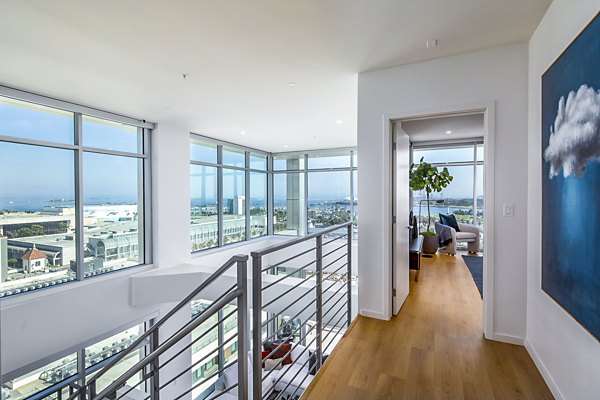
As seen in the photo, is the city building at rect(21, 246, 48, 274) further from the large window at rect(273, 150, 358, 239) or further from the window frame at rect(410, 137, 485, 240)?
the window frame at rect(410, 137, 485, 240)

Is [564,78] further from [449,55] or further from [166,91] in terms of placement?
[166,91]

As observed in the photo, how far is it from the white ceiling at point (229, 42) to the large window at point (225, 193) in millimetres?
2533

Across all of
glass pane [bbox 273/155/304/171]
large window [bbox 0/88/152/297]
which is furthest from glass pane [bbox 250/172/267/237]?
large window [bbox 0/88/152/297]

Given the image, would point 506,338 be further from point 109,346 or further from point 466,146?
point 109,346

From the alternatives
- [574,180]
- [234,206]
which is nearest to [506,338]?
[574,180]

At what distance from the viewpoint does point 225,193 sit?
6.92 meters

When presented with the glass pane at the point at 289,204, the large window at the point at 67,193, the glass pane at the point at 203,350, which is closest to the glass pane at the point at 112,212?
the large window at the point at 67,193

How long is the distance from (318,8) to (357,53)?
0.69m

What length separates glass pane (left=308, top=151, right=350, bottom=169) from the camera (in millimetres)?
7633

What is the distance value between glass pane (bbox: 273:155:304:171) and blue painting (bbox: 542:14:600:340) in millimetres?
6515

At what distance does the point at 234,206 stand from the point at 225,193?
49cm

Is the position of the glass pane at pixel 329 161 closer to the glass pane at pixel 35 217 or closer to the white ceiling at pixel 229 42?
the white ceiling at pixel 229 42

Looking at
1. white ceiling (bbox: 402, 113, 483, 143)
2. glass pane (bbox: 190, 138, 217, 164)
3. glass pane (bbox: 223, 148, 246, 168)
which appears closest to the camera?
white ceiling (bbox: 402, 113, 483, 143)

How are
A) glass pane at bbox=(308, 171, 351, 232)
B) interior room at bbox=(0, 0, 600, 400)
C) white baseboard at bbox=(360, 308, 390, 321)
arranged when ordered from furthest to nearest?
glass pane at bbox=(308, 171, 351, 232) < white baseboard at bbox=(360, 308, 390, 321) < interior room at bbox=(0, 0, 600, 400)
